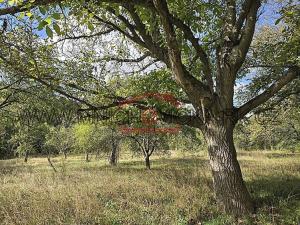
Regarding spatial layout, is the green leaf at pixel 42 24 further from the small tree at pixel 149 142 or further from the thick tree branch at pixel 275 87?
the small tree at pixel 149 142

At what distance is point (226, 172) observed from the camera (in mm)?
8258

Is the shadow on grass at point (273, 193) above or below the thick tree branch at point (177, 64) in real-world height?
below

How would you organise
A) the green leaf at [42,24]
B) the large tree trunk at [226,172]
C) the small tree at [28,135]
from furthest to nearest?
the small tree at [28,135]
the large tree trunk at [226,172]
the green leaf at [42,24]

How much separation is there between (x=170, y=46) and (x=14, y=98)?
13.4 m

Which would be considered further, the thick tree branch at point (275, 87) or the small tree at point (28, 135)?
the small tree at point (28, 135)

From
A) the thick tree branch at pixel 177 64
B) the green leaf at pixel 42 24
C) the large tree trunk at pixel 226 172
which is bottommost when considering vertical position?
the large tree trunk at pixel 226 172

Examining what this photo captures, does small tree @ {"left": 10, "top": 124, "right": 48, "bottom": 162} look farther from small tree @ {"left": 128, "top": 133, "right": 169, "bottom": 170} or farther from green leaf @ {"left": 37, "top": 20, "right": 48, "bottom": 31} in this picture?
green leaf @ {"left": 37, "top": 20, "right": 48, "bottom": 31}

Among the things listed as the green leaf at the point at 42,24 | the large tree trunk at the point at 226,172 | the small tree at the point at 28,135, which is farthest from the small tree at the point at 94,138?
the green leaf at the point at 42,24

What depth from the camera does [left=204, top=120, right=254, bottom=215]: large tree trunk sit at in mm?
8109

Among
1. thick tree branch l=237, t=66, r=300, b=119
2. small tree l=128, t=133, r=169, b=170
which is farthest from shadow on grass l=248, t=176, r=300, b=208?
small tree l=128, t=133, r=169, b=170

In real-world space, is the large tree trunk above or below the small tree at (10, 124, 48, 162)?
below

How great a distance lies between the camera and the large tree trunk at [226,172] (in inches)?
319

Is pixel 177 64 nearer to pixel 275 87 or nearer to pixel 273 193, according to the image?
pixel 275 87

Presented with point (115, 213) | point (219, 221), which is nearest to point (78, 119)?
point (115, 213)
